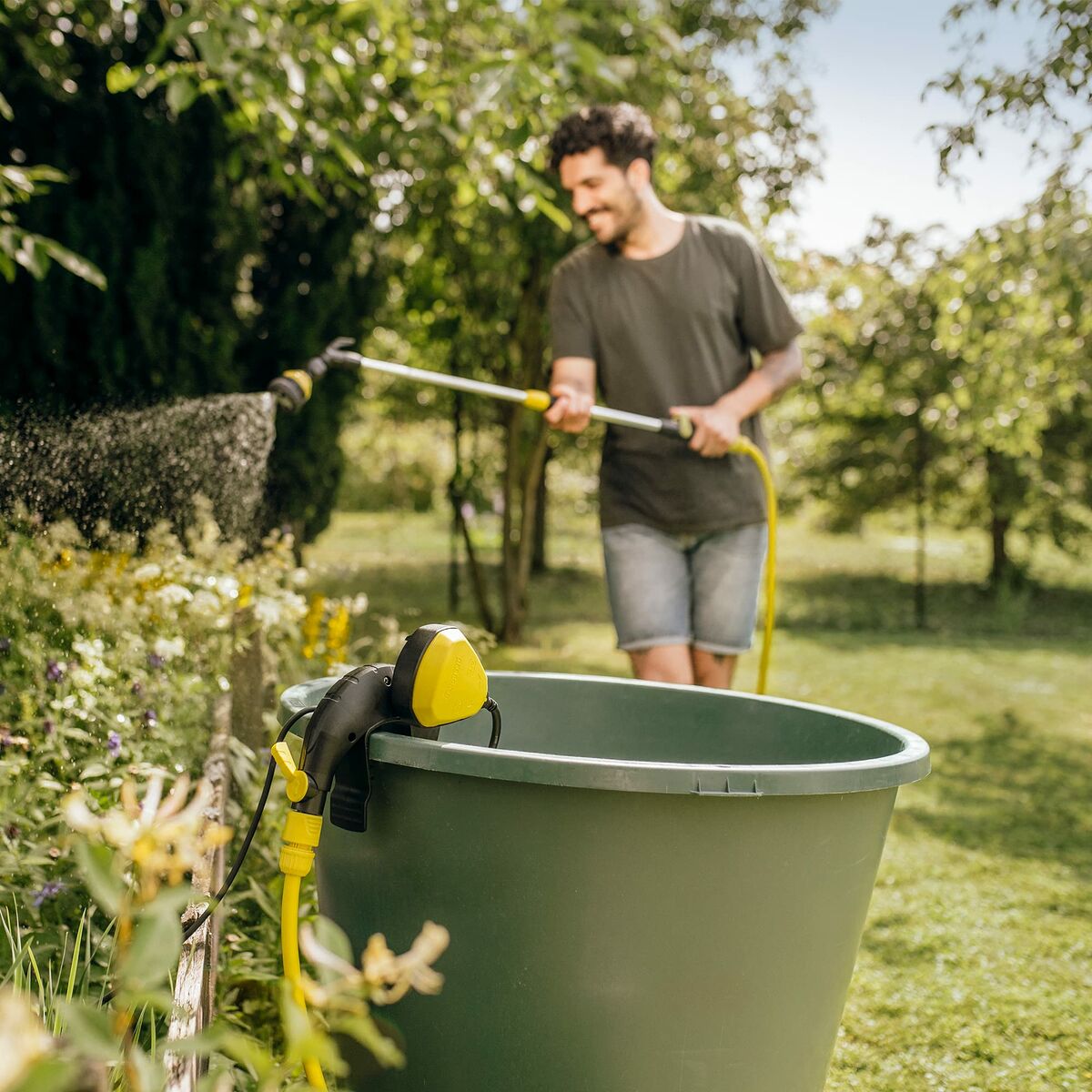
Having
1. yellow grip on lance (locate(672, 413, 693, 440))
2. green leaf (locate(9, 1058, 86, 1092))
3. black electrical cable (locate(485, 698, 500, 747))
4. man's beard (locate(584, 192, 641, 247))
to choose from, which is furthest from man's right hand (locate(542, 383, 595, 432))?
green leaf (locate(9, 1058, 86, 1092))

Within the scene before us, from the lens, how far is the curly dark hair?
241 centimetres

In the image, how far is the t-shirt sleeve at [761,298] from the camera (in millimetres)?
2527

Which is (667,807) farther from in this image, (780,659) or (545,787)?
(780,659)

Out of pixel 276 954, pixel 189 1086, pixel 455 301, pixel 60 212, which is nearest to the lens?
pixel 189 1086

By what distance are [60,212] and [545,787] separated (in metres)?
3.50

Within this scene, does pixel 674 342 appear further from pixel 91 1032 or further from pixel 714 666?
→ pixel 91 1032

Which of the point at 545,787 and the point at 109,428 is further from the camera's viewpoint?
the point at 109,428

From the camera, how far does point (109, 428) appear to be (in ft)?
6.82

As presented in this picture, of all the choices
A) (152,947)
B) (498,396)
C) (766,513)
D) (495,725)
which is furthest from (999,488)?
(152,947)

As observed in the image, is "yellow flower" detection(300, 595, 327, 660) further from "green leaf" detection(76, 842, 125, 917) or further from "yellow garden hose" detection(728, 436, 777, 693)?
"green leaf" detection(76, 842, 125, 917)

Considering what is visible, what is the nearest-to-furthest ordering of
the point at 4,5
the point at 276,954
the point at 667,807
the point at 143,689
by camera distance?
the point at 667,807 → the point at 276,954 → the point at 143,689 → the point at 4,5

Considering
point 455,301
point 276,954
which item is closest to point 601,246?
point 276,954

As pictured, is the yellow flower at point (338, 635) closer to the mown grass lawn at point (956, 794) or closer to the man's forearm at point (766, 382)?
the mown grass lawn at point (956, 794)

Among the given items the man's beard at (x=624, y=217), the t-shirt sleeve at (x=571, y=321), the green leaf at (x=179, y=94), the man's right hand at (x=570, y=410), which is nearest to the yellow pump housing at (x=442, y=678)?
the man's right hand at (x=570, y=410)
